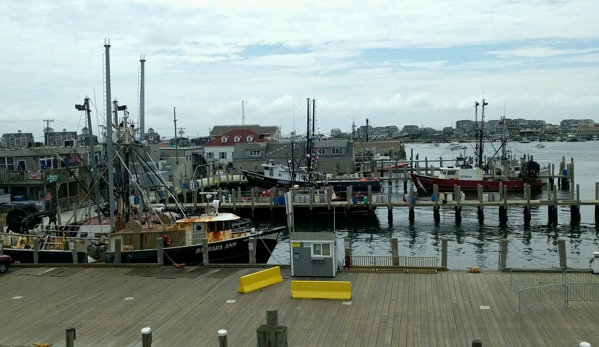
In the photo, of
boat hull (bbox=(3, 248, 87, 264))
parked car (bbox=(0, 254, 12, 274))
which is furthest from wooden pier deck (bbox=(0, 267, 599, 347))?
boat hull (bbox=(3, 248, 87, 264))

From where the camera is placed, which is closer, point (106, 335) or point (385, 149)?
point (106, 335)

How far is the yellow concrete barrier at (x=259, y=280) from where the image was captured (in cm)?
1938

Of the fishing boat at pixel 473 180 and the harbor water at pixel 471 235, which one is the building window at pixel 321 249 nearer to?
the harbor water at pixel 471 235

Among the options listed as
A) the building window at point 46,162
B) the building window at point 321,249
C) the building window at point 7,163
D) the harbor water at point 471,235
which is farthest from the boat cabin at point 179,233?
the building window at point 7,163

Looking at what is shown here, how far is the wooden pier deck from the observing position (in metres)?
15.2

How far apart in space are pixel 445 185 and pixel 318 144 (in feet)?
72.7

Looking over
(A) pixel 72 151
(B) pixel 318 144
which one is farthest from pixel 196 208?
(B) pixel 318 144

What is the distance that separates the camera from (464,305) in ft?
56.9

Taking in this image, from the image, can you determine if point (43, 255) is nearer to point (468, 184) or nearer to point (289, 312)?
point (289, 312)

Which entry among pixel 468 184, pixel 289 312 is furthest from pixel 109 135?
pixel 468 184

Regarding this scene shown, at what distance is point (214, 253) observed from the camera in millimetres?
29000

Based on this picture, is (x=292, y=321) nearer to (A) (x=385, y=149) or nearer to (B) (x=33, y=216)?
(B) (x=33, y=216)

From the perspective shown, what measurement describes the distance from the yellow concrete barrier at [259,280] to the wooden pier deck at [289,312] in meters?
0.30

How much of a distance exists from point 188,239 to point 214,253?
146cm
